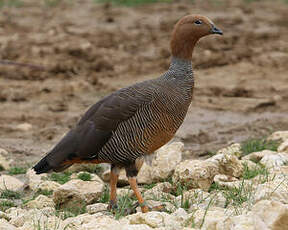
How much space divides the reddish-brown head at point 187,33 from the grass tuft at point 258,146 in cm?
213

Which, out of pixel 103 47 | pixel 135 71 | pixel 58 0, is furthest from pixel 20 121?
pixel 58 0

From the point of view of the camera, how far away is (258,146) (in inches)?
304

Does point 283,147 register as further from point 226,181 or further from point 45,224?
point 45,224

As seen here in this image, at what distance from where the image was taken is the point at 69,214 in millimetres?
5211

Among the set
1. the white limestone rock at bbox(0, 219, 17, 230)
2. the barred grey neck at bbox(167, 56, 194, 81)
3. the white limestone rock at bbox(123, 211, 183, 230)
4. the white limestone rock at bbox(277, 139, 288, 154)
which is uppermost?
the barred grey neck at bbox(167, 56, 194, 81)

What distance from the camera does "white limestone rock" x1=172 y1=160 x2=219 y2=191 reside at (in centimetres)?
586

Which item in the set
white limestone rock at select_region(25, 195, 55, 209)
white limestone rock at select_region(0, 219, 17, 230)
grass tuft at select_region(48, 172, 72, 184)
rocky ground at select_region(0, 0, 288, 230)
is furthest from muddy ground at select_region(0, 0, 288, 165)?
white limestone rock at select_region(0, 219, 17, 230)

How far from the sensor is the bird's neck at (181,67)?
5773 millimetres

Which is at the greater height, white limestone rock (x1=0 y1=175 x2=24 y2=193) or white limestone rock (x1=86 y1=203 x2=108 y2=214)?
white limestone rock (x1=86 y1=203 x2=108 y2=214)

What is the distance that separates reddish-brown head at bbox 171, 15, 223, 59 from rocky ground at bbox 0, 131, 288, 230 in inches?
39.5

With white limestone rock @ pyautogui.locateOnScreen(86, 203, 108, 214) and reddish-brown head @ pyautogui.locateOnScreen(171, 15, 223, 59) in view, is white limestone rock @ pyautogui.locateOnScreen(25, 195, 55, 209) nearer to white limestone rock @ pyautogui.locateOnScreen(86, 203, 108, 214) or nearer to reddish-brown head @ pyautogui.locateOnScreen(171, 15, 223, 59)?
white limestone rock @ pyautogui.locateOnScreen(86, 203, 108, 214)

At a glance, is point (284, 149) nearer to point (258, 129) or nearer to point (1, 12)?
point (258, 129)

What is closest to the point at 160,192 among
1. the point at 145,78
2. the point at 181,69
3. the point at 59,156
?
the point at 59,156

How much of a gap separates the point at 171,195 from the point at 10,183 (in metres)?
1.73
